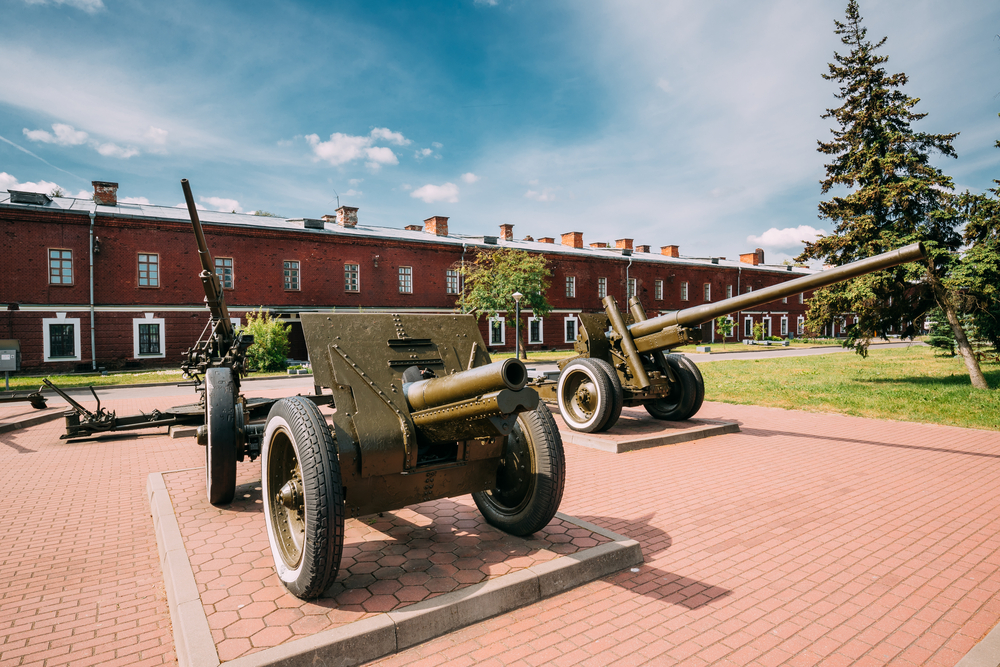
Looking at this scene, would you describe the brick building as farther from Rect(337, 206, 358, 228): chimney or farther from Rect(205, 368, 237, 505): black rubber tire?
Rect(205, 368, 237, 505): black rubber tire

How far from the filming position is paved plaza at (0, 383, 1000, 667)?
9.37 ft

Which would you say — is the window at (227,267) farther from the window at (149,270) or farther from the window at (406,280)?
the window at (406,280)

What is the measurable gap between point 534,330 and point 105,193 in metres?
24.4

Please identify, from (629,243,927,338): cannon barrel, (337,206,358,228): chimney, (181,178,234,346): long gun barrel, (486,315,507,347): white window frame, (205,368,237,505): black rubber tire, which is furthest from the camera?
(486,315,507,347): white window frame

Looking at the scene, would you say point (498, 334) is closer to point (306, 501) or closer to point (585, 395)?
point (585, 395)

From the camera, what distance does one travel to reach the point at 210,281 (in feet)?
21.7

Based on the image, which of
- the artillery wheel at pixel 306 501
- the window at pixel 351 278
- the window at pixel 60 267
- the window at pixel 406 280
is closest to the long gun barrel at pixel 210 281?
the artillery wheel at pixel 306 501

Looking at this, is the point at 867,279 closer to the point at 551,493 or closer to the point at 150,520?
the point at 551,493

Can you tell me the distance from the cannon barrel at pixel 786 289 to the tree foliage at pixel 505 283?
19.9 meters

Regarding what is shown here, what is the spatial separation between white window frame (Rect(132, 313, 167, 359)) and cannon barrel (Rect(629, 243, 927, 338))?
2424 cm

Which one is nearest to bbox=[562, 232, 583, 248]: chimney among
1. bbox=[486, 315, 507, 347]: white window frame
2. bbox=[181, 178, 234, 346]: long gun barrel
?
bbox=[486, 315, 507, 347]: white window frame

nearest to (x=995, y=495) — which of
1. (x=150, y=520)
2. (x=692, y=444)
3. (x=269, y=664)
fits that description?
(x=692, y=444)

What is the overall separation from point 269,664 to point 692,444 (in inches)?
260

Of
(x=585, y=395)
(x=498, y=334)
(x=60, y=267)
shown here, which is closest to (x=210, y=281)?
(x=585, y=395)
